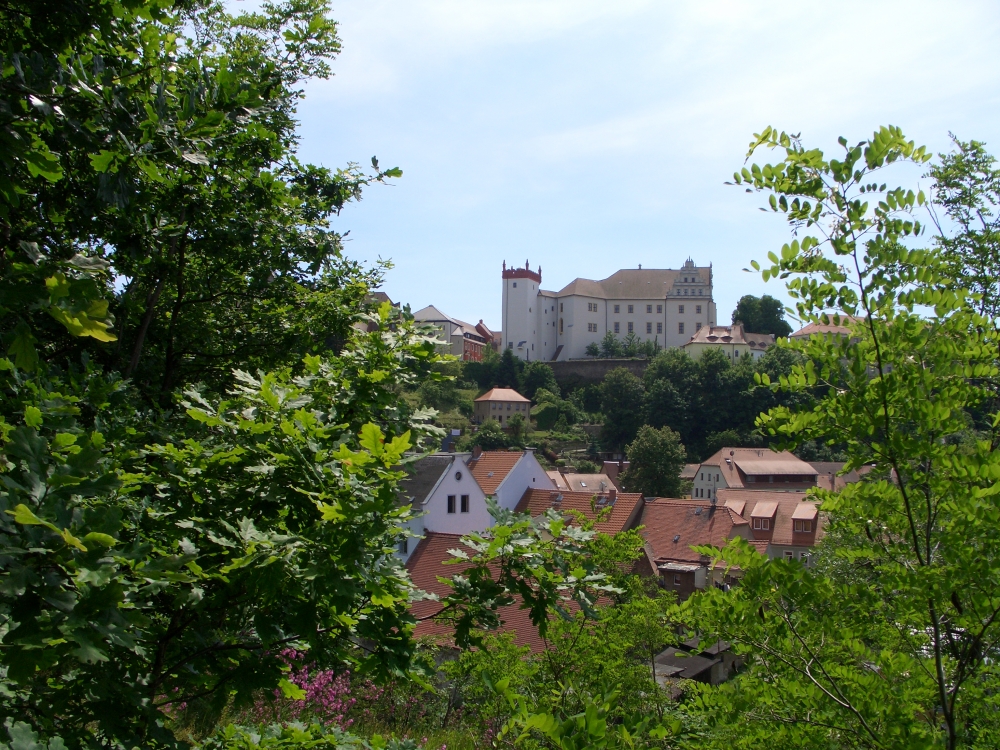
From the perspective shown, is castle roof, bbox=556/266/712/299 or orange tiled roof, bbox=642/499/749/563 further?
castle roof, bbox=556/266/712/299

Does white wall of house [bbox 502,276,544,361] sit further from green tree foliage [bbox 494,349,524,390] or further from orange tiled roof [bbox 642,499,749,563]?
orange tiled roof [bbox 642,499,749,563]

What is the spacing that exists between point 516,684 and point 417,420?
9.12ft

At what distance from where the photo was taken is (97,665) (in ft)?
7.89

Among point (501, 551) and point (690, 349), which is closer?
point (501, 551)

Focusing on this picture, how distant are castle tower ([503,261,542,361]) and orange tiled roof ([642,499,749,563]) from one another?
56.8 m

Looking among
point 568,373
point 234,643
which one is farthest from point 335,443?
point 568,373

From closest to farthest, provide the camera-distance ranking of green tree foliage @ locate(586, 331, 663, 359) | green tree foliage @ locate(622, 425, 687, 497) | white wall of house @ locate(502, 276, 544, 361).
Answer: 1. green tree foliage @ locate(622, 425, 687, 497)
2. green tree foliage @ locate(586, 331, 663, 359)
3. white wall of house @ locate(502, 276, 544, 361)

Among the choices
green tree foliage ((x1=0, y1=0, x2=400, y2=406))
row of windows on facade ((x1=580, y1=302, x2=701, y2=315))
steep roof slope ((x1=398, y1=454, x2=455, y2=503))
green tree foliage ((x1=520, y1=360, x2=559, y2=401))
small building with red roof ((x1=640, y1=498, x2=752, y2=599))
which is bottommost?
small building with red roof ((x1=640, y1=498, x2=752, y2=599))

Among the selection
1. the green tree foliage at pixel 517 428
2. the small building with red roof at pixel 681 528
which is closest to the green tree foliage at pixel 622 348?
the green tree foliage at pixel 517 428

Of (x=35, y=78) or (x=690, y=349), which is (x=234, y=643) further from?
(x=690, y=349)

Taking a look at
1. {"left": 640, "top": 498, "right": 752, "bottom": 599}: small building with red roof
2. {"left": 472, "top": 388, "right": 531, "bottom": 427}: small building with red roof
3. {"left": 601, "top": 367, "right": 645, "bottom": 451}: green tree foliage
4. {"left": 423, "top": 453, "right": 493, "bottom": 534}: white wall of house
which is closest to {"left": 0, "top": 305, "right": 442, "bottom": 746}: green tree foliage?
{"left": 423, "top": 453, "right": 493, "bottom": 534}: white wall of house

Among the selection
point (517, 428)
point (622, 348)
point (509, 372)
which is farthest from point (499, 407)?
point (622, 348)

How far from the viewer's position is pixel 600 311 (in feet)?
322

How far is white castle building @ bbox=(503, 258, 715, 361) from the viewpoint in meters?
95.4
